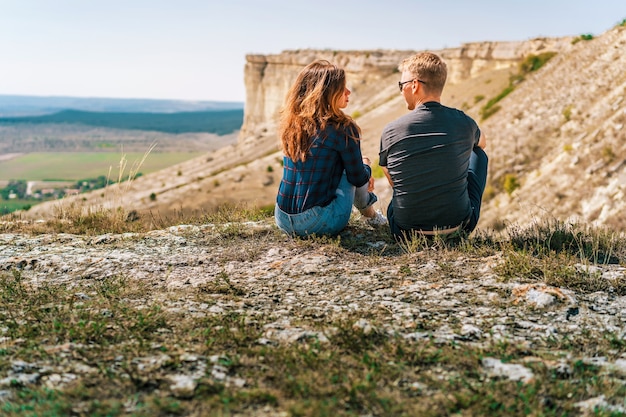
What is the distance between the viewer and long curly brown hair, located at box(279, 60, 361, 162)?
5.51 metres

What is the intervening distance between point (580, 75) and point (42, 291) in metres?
23.2

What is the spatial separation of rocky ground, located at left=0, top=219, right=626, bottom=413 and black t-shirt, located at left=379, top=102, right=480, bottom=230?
15.0 inches

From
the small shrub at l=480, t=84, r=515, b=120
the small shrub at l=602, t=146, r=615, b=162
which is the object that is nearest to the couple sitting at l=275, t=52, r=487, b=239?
the small shrub at l=602, t=146, r=615, b=162

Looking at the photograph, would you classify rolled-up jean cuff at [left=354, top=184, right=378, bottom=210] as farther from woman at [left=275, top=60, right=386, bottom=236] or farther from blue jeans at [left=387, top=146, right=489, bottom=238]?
blue jeans at [left=387, top=146, right=489, bottom=238]

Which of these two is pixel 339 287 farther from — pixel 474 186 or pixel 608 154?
pixel 608 154

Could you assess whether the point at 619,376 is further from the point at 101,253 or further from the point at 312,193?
the point at 101,253

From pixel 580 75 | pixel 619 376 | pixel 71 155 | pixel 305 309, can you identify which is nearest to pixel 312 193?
pixel 305 309

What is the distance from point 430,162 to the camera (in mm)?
5281

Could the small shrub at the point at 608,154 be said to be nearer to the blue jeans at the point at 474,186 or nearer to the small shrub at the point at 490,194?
the small shrub at the point at 490,194

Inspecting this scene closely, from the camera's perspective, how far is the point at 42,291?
4836 millimetres

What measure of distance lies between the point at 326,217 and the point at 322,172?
48cm

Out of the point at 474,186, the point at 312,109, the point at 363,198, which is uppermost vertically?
the point at 312,109

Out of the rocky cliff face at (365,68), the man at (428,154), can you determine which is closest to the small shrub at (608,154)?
the man at (428,154)

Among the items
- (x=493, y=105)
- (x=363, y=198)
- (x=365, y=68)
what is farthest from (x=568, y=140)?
(x=365, y=68)
